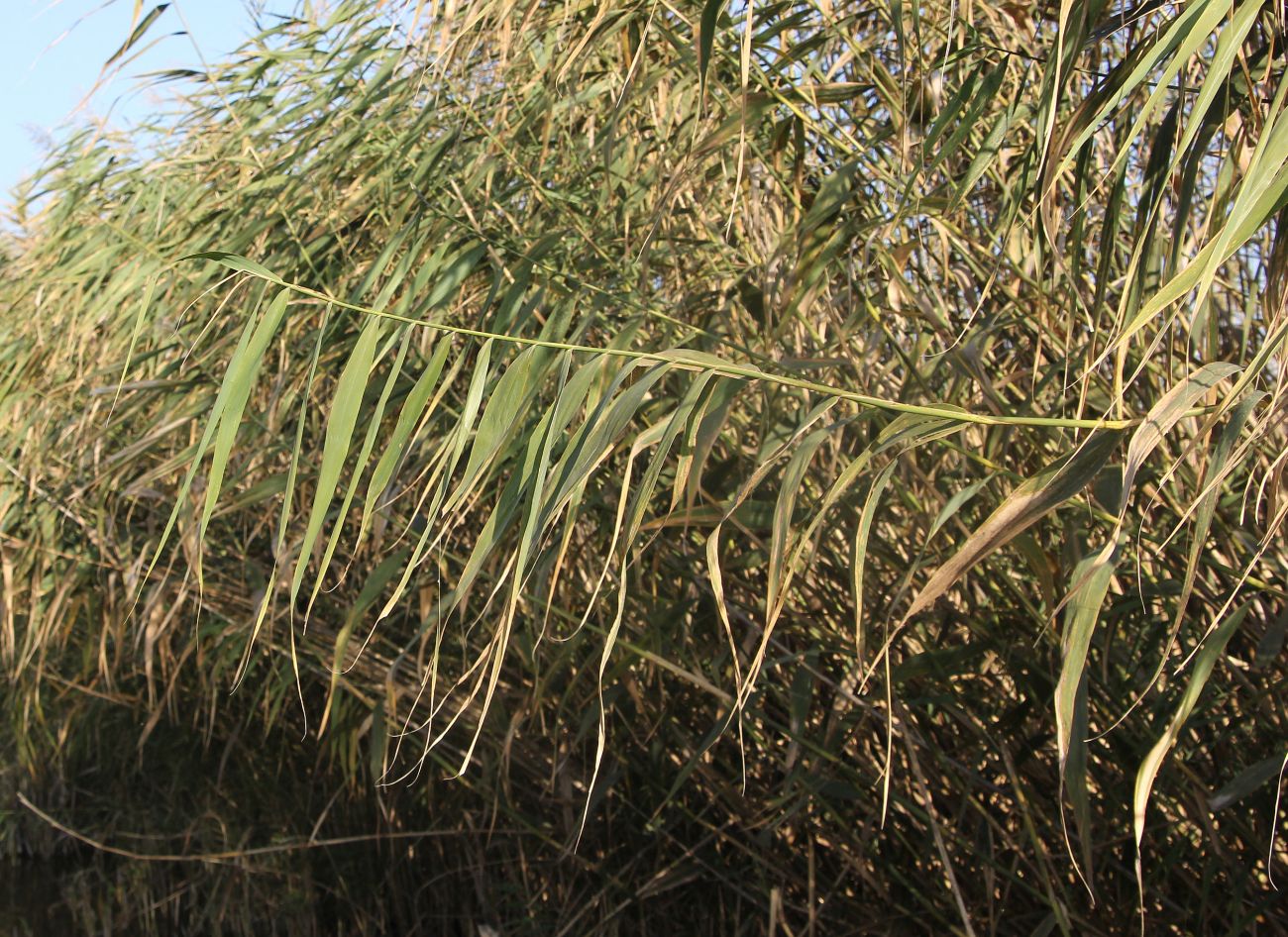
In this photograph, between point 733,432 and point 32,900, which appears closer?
point 733,432

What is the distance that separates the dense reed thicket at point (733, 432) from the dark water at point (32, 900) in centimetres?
149

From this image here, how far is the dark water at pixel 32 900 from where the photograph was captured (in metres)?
3.87

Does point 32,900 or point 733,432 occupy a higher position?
point 733,432

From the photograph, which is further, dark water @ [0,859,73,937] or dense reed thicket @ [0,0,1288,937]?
dark water @ [0,859,73,937]

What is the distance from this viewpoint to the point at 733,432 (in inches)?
77.4

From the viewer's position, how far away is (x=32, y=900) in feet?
13.8

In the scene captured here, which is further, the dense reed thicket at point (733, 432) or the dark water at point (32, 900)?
the dark water at point (32, 900)

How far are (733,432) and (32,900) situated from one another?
326 cm

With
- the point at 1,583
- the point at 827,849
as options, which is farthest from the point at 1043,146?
the point at 1,583

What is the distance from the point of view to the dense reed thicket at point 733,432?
115 centimetres

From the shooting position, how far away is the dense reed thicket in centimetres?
115

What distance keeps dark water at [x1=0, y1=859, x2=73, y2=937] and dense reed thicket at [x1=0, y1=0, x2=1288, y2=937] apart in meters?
1.49

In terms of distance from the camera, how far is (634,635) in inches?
77.8

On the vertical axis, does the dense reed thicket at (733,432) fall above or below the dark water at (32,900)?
above
